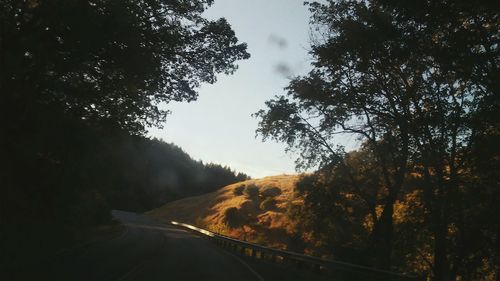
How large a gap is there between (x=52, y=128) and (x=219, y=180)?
378 ft

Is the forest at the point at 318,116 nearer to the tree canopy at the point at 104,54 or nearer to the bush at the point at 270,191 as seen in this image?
the tree canopy at the point at 104,54

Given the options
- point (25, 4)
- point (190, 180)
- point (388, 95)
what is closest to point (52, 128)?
point (25, 4)

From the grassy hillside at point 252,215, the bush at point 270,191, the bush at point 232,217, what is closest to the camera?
the grassy hillside at point 252,215

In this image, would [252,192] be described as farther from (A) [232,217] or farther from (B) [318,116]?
(B) [318,116]

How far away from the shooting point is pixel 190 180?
425 ft

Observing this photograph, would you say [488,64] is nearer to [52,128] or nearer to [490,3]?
[490,3]

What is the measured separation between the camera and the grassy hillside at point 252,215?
49662 mm

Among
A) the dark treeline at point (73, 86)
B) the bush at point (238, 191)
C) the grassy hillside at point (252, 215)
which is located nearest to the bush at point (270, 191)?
the grassy hillside at point (252, 215)

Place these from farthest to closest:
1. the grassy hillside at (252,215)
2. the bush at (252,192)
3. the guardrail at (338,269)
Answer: the bush at (252,192) < the grassy hillside at (252,215) < the guardrail at (338,269)

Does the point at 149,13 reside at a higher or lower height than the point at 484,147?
higher

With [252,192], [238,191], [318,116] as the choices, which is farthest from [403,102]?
[238,191]

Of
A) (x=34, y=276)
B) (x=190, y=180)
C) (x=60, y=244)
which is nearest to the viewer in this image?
(x=34, y=276)

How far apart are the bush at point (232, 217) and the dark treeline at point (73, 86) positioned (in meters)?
35.3

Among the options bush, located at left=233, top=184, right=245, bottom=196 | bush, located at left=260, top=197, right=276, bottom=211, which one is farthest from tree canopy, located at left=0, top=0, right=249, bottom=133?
bush, located at left=233, top=184, right=245, bottom=196
